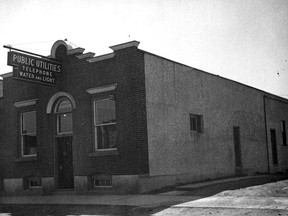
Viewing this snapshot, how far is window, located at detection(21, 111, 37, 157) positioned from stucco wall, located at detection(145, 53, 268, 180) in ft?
21.2

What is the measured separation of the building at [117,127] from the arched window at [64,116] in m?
0.05

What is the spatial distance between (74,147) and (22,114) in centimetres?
414

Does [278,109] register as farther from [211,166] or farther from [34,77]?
[34,77]

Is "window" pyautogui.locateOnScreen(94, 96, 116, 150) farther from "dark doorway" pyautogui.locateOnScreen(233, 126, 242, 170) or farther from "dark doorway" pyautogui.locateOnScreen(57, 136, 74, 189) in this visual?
"dark doorway" pyautogui.locateOnScreen(233, 126, 242, 170)

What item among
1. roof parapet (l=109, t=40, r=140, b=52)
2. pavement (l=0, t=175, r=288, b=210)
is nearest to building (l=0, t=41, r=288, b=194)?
roof parapet (l=109, t=40, r=140, b=52)

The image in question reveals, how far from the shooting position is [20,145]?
1881cm

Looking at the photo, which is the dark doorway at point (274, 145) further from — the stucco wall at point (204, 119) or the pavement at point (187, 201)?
the pavement at point (187, 201)

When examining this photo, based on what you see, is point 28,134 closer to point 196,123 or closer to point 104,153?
point 104,153

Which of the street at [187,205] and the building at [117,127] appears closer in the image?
the street at [187,205]

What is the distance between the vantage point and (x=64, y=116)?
56.6 ft

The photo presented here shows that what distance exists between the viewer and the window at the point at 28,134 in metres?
18.4

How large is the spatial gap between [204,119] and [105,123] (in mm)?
5363

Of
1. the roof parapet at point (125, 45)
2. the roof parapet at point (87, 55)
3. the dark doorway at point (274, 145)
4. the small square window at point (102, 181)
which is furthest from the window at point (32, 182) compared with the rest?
the dark doorway at point (274, 145)

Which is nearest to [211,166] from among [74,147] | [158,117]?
[158,117]
